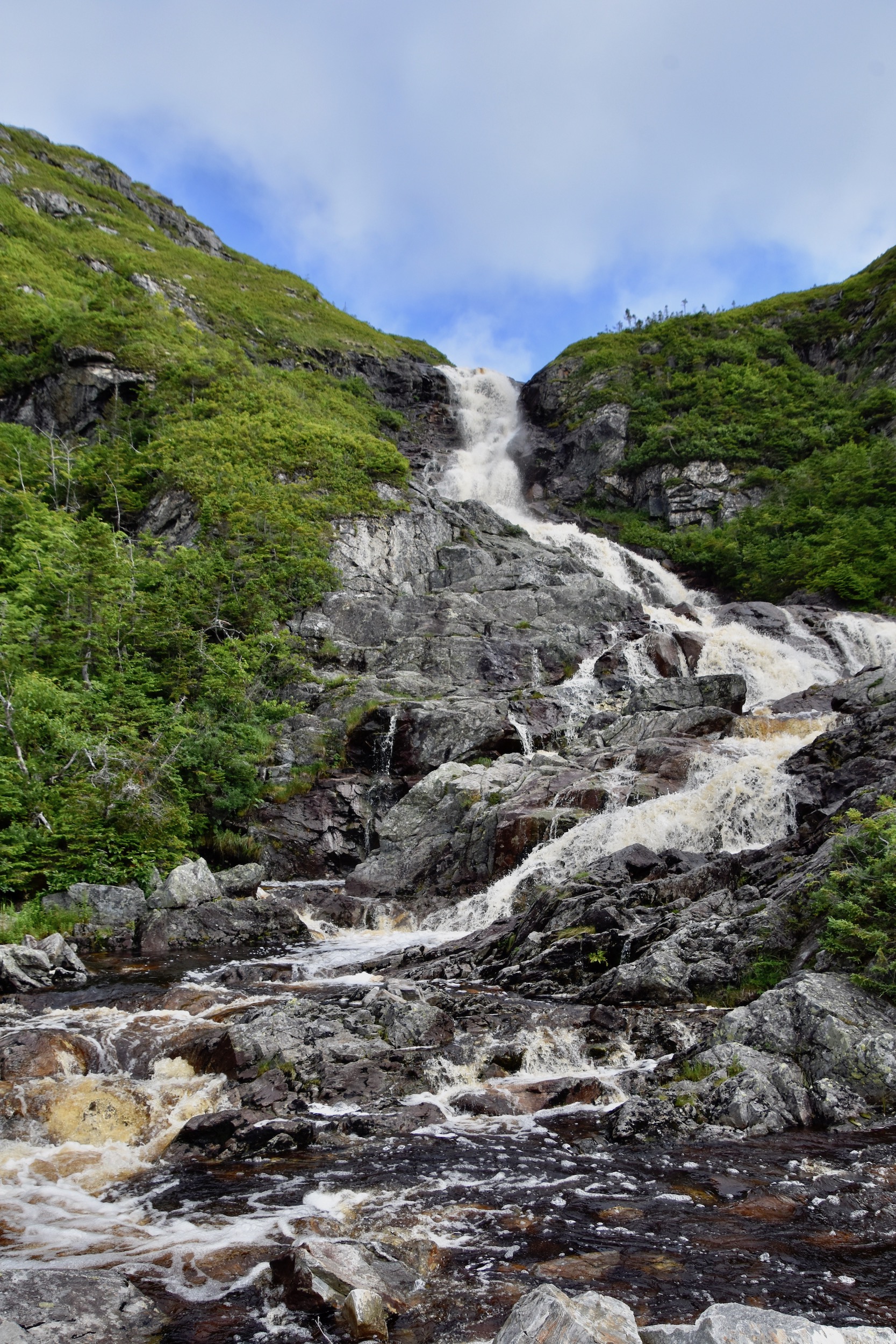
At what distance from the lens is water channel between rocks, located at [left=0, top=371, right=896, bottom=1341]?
4.66 metres

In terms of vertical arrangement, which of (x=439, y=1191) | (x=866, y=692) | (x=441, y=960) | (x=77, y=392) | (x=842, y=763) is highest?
(x=77, y=392)

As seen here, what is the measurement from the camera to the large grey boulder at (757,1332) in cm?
344

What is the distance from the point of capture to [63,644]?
23.3 metres

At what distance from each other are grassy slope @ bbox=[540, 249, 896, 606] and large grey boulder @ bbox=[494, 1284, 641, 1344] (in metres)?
40.9

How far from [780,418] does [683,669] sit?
1217 inches

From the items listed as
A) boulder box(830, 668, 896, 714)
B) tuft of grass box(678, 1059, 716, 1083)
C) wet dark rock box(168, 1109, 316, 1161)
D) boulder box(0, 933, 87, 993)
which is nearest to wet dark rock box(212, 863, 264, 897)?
boulder box(0, 933, 87, 993)

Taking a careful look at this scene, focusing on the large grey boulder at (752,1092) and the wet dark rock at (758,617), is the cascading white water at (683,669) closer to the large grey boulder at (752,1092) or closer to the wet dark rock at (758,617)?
the wet dark rock at (758,617)

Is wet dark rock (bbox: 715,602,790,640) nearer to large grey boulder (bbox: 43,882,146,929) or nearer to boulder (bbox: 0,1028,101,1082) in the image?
large grey boulder (bbox: 43,882,146,929)

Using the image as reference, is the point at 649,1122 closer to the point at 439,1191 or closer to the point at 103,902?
the point at 439,1191

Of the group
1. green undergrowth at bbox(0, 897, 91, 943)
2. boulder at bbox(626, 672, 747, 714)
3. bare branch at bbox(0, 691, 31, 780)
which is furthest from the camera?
boulder at bbox(626, 672, 747, 714)

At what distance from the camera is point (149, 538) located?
3075 cm

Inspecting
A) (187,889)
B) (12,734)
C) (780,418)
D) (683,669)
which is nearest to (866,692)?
(683,669)

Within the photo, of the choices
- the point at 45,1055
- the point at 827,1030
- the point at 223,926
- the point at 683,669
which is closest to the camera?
the point at 827,1030

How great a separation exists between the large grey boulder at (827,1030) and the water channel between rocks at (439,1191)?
2.35 ft
